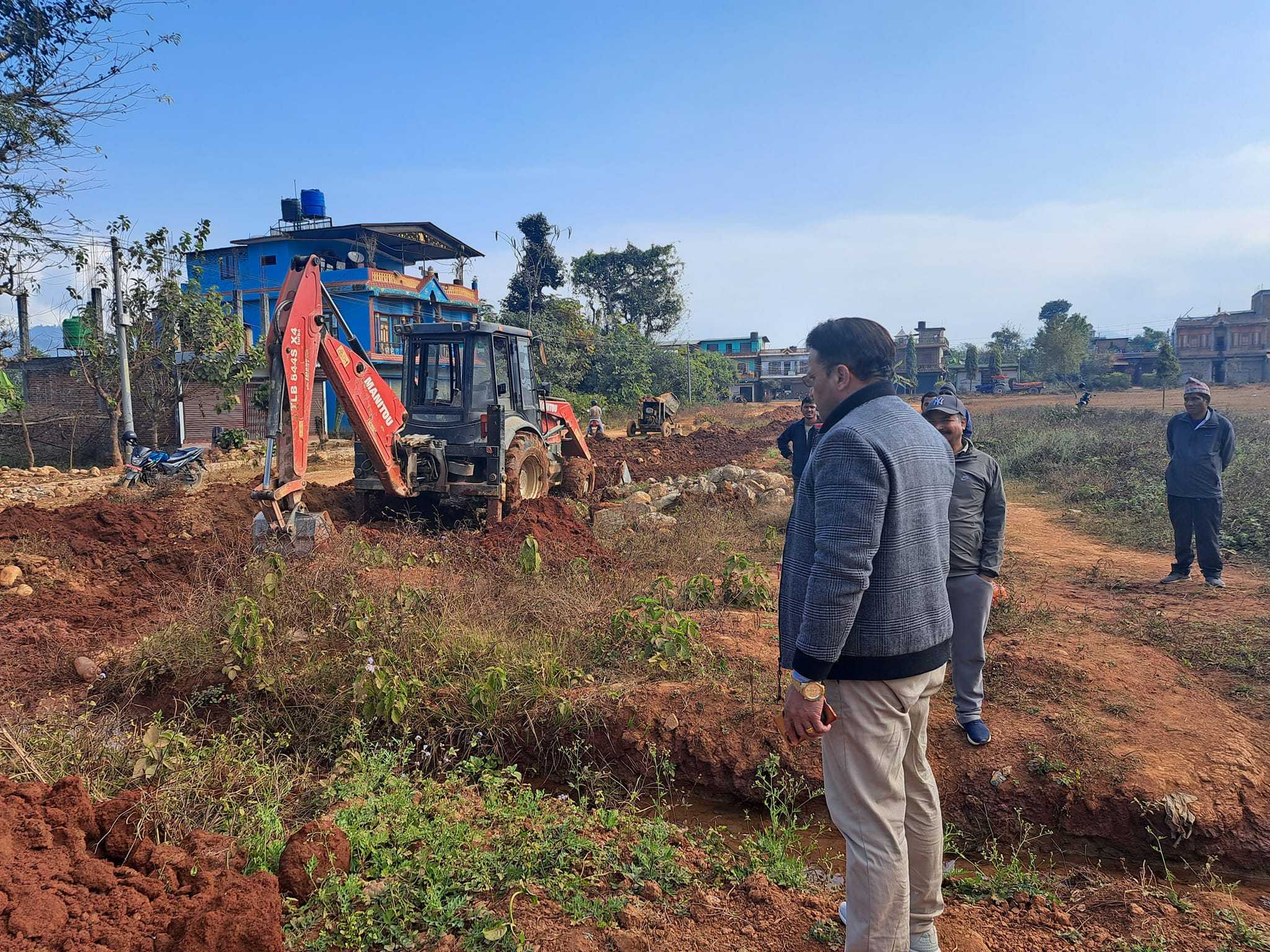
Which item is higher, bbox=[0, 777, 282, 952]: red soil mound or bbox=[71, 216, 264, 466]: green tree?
bbox=[71, 216, 264, 466]: green tree

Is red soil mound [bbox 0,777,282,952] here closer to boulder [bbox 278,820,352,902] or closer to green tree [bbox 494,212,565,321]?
boulder [bbox 278,820,352,902]

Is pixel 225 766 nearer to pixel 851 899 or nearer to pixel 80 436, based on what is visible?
pixel 851 899

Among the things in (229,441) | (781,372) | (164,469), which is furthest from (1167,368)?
(164,469)

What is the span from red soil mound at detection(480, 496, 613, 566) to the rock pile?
549mm

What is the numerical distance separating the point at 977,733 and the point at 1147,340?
94064mm

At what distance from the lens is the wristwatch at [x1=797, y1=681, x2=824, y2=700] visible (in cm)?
229

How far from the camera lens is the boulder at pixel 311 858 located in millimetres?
2754

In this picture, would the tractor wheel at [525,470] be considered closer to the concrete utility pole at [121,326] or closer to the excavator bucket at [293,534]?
the excavator bucket at [293,534]

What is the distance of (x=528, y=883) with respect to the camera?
283cm

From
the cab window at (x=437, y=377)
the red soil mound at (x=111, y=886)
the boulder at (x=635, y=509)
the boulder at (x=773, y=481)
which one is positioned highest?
the cab window at (x=437, y=377)

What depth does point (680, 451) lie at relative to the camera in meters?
20.3

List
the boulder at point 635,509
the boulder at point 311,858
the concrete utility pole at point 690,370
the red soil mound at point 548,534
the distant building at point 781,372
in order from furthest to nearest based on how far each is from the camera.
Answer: the distant building at point 781,372
the concrete utility pole at point 690,370
the boulder at point 635,509
the red soil mound at point 548,534
the boulder at point 311,858

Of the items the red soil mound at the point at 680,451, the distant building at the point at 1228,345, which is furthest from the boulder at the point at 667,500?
the distant building at the point at 1228,345

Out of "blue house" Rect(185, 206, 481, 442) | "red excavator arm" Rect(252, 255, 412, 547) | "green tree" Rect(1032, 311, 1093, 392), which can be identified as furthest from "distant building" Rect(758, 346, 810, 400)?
"red excavator arm" Rect(252, 255, 412, 547)
